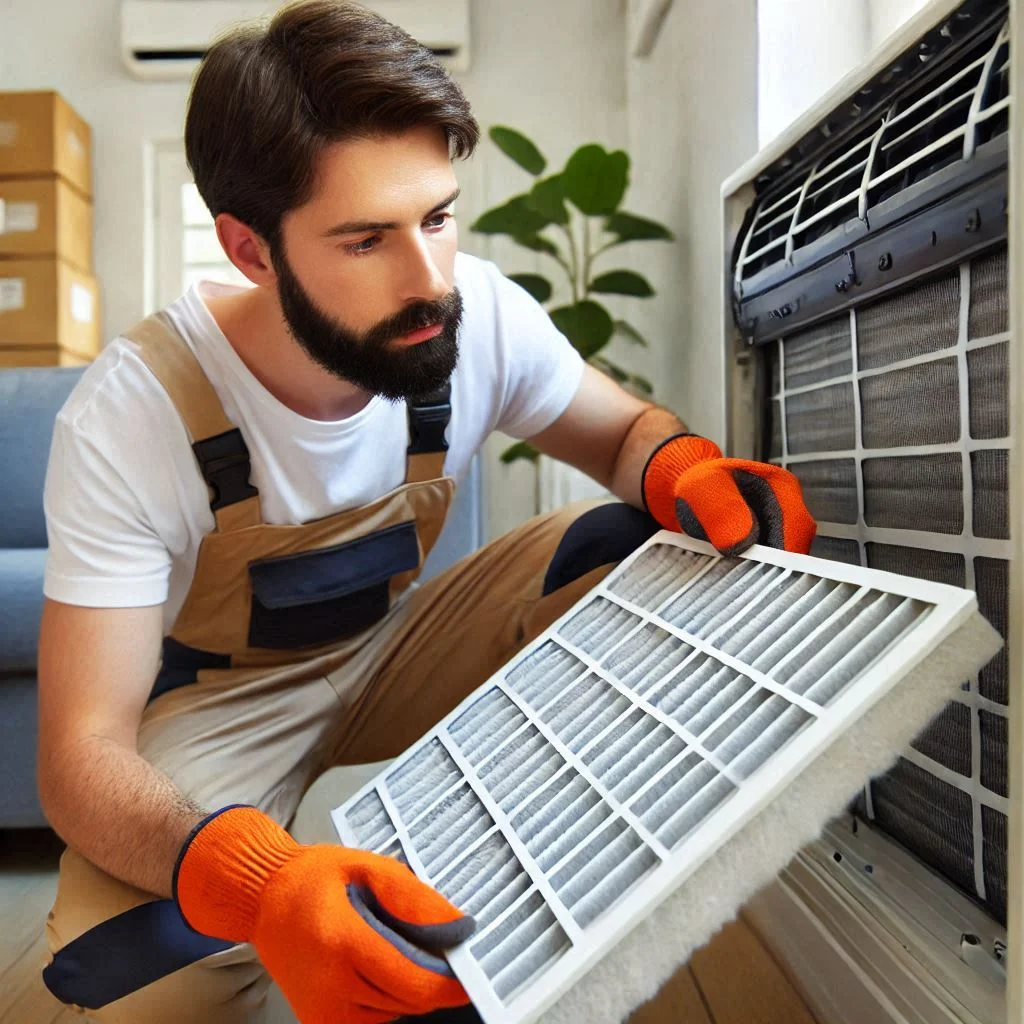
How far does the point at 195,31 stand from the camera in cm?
356

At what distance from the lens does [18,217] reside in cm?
324

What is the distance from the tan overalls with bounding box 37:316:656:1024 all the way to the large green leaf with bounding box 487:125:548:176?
1658 millimetres

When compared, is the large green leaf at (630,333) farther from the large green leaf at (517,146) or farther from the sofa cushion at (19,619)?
the sofa cushion at (19,619)

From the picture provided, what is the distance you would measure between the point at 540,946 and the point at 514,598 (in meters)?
0.72

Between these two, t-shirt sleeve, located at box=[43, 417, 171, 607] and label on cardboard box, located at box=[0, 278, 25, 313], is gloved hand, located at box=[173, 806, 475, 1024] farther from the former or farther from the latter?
label on cardboard box, located at box=[0, 278, 25, 313]

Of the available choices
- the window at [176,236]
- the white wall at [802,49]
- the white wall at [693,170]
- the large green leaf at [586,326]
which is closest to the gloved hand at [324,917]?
the white wall at [693,170]

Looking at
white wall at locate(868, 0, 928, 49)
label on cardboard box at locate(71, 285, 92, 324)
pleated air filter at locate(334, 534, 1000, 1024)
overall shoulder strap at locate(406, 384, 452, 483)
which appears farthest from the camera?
label on cardboard box at locate(71, 285, 92, 324)

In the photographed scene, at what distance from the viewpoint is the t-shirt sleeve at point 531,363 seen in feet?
4.03

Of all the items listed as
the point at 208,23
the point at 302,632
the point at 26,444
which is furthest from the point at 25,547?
the point at 208,23

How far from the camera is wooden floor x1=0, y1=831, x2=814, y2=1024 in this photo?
1.00 metres

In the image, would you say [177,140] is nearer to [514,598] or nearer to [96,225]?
[96,225]

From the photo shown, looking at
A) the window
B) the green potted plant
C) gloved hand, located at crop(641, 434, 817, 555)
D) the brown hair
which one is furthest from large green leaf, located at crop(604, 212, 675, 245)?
the window

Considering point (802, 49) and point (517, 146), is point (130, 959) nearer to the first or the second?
point (802, 49)

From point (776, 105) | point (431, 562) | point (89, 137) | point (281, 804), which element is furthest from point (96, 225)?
point (281, 804)
